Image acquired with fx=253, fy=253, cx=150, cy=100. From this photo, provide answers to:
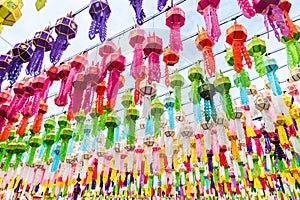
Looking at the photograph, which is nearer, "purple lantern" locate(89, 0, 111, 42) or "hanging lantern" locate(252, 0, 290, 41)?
"hanging lantern" locate(252, 0, 290, 41)

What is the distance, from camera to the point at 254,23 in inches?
190

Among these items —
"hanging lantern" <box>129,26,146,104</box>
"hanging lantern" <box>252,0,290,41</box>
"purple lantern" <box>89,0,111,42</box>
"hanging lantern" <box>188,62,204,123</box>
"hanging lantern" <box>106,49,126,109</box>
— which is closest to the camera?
"hanging lantern" <box>252,0,290,41</box>

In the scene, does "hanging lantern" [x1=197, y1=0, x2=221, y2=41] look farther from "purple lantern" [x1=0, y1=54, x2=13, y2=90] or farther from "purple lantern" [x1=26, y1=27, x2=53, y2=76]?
"purple lantern" [x1=0, y1=54, x2=13, y2=90]

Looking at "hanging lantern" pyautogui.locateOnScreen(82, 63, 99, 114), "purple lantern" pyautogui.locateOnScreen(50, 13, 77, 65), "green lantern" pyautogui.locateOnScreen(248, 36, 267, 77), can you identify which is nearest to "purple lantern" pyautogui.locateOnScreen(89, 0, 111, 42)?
"purple lantern" pyautogui.locateOnScreen(50, 13, 77, 65)

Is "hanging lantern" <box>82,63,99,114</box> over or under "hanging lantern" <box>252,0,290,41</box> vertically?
under

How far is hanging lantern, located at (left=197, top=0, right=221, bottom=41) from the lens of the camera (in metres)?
2.39

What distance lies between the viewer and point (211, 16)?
8.27ft

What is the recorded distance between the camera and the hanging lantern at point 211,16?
7.84 ft

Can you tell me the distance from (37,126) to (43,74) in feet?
3.26

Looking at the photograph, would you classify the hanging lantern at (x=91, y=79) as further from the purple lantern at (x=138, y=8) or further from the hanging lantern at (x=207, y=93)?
the hanging lantern at (x=207, y=93)

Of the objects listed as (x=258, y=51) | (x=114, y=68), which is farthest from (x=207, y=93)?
(x=114, y=68)

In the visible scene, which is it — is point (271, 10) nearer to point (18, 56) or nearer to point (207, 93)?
point (207, 93)

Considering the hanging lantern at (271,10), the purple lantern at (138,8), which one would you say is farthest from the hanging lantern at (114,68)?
the hanging lantern at (271,10)

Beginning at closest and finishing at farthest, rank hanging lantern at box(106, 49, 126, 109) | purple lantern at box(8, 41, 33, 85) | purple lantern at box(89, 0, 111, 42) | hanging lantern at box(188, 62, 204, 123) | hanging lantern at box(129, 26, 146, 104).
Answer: purple lantern at box(89, 0, 111, 42) → hanging lantern at box(129, 26, 146, 104) → hanging lantern at box(106, 49, 126, 109) → purple lantern at box(8, 41, 33, 85) → hanging lantern at box(188, 62, 204, 123)
